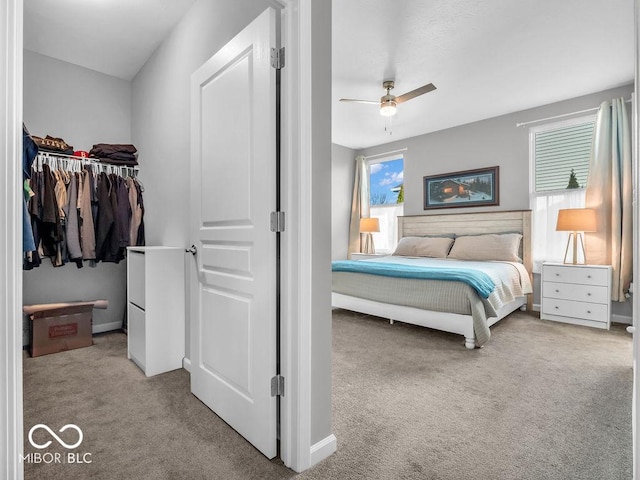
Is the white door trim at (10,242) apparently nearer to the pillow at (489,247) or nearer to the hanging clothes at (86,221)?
the hanging clothes at (86,221)

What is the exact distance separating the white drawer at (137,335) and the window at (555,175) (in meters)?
4.56

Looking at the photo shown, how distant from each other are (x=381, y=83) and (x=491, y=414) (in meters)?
3.26

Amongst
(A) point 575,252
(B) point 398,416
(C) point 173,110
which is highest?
(C) point 173,110

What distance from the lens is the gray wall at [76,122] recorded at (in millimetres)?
3020

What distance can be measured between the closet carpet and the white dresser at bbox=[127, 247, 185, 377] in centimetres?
12

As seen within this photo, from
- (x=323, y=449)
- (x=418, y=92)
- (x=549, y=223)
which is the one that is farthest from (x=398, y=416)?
(x=549, y=223)

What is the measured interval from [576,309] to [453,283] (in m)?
1.83

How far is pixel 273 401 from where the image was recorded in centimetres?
149

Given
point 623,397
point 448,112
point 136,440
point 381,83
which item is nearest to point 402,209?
point 448,112

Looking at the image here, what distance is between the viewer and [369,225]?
6.00m

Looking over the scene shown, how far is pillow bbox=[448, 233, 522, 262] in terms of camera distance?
13.8 ft

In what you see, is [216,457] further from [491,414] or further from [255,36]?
[255,36]

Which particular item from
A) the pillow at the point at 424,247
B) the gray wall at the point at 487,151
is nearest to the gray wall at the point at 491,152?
the gray wall at the point at 487,151

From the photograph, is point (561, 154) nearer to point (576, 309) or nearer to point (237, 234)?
point (576, 309)
